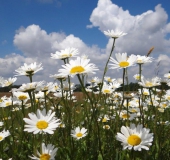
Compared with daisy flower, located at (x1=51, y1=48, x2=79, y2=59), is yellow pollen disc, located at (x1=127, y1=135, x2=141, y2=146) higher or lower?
lower

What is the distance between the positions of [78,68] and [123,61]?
53 centimetres

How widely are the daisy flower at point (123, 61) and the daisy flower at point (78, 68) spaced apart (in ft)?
0.98

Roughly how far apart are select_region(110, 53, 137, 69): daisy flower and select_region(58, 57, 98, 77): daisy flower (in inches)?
11.8

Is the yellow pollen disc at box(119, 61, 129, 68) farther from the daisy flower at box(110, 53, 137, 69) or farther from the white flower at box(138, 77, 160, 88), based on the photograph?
the white flower at box(138, 77, 160, 88)

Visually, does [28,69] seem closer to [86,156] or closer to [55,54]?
[55,54]

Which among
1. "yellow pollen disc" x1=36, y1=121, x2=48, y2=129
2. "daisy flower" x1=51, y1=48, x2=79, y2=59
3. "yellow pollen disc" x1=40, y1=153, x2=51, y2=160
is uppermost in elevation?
"daisy flower" x1=51, y1=48, x2=79, y2=59

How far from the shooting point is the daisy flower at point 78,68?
233 cm

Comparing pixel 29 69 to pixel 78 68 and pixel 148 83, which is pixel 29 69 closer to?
pixel 78 68

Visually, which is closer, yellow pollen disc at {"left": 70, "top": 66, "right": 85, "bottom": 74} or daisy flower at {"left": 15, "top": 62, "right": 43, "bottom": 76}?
yellow pollen disc at {"left": 70, "top": 66, "right": 85, "bottom": 74}

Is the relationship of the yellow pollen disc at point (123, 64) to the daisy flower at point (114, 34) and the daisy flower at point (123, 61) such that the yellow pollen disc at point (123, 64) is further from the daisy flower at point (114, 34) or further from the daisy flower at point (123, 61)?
the daisy flower at point (114, 34)

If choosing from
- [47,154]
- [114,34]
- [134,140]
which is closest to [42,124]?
[47,154]

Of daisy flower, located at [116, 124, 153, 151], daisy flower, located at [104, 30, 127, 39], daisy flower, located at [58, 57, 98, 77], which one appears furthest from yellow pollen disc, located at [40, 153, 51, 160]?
daisy flower, located at [104, 30, 127, 39]

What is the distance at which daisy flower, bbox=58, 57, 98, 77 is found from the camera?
233 cm

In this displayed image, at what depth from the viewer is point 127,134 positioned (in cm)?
233
